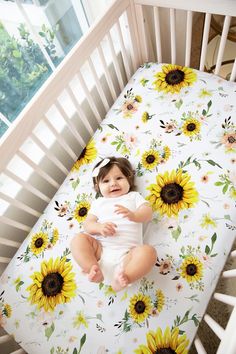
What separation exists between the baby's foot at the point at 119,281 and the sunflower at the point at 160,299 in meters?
0.13

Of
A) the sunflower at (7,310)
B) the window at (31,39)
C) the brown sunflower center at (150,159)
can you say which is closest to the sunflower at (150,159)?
the brown sunflower center at (150,159)

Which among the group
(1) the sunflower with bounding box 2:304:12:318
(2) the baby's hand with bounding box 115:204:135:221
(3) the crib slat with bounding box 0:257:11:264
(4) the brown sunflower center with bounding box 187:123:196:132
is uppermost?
(4) the brown sunflower center with bounding box 187:123:196:132

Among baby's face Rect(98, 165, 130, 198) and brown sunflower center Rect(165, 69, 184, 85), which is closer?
baby's face Rect(98, 165, 130, 198)

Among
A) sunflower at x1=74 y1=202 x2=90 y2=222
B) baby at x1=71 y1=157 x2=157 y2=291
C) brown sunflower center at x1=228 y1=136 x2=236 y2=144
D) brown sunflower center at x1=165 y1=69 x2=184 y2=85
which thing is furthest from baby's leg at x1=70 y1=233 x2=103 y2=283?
brown sunflower center at x1=165 y1=69 x2=184 y2=85

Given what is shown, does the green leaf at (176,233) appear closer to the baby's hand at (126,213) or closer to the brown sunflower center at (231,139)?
the baby's hand at (126,213)

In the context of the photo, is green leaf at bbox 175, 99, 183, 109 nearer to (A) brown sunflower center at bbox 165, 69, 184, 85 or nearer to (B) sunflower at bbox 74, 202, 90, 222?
(A) brown sunflower center at bbox 165, 69, 184, 85

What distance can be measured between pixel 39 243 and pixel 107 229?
0.93 ft

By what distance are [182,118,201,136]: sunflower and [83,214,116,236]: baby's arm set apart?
1.48ft

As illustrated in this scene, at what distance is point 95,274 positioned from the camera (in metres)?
0.90

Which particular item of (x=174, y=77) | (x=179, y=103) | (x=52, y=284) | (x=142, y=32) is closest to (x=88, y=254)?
(x=52, y=284)

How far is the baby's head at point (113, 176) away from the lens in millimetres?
1079

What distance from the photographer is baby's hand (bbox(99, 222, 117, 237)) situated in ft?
3.24

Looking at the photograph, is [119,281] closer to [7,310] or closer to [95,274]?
[95,274]

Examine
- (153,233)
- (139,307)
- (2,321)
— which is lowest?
(2,321)
